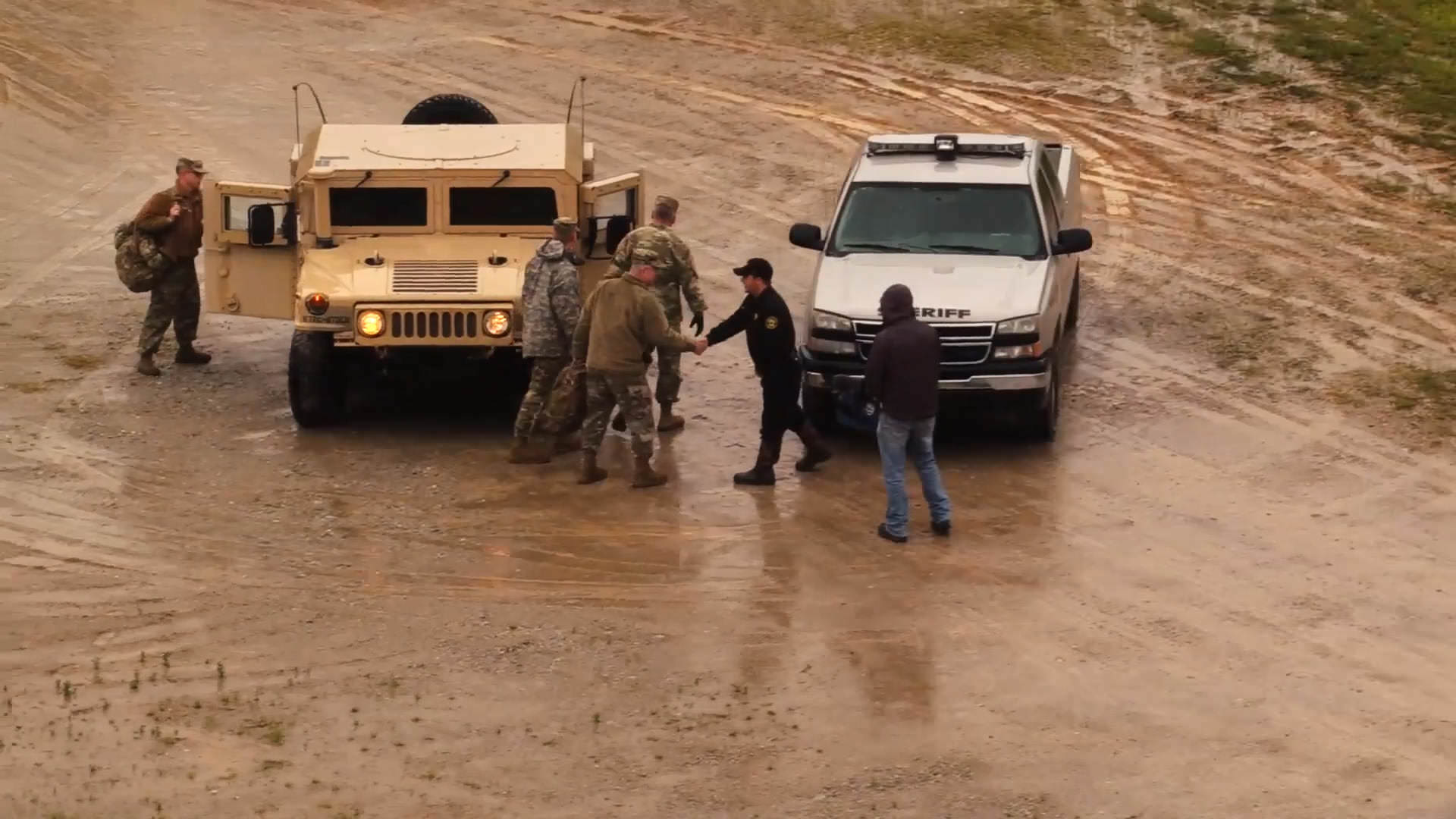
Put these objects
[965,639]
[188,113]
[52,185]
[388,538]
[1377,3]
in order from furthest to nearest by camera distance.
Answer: [1377,3]
[188,113]
[52,185]
[388,538]
[965,639]

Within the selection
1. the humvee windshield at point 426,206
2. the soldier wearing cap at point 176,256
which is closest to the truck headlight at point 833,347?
the humvee windshield at point 426,206

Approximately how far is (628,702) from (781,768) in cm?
110

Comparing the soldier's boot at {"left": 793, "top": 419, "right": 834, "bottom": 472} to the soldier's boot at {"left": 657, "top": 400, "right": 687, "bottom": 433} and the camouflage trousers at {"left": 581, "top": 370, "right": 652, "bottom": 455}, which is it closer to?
the camouflage trousers at {"left": 581, "top": 370, "right": 652, "bottom": 455}

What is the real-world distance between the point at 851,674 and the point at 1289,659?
2.33 m

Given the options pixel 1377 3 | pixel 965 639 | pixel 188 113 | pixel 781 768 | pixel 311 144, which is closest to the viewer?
pixel 781 768

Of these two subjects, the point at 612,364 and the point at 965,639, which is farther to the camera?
the point at 612,364

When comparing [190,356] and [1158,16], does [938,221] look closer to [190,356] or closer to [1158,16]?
[190,356]

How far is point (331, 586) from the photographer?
481 inches

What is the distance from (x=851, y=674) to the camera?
1091cm

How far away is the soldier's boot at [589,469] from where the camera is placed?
14031 mm

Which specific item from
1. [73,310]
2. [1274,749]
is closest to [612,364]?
[1274,749]

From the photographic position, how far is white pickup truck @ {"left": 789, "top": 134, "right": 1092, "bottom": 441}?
1419 centimetres

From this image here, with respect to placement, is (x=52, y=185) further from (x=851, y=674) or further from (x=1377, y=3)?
(x=1377, y=3)

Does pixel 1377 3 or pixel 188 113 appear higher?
pixel 1377 3
